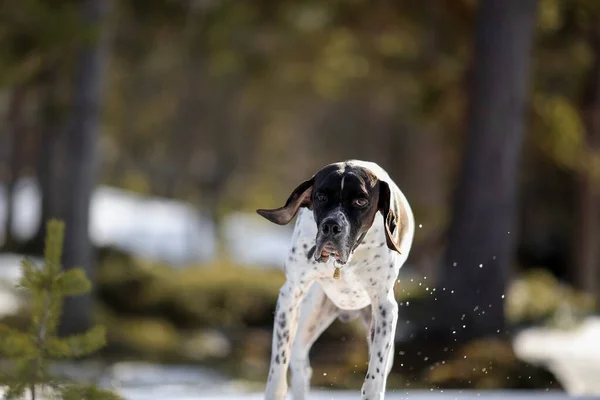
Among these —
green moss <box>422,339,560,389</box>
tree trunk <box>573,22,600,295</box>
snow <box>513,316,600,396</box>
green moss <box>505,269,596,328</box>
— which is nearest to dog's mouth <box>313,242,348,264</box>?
green moss <box>422,339,560,389</box>

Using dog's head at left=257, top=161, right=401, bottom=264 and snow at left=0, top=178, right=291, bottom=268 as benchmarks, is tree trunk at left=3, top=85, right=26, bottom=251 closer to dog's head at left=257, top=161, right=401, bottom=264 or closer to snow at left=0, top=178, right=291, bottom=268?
snow at left=0, top=178, right=291, bottom=268

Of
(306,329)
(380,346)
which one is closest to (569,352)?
(306,329)

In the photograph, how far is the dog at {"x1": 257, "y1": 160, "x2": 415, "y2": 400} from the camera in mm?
4734

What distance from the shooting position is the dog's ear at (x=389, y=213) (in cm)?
486

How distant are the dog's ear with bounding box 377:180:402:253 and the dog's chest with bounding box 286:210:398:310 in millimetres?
101

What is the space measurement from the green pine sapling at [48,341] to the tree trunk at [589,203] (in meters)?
14.5

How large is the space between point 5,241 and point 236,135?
11.5 meters

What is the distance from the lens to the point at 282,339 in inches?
205

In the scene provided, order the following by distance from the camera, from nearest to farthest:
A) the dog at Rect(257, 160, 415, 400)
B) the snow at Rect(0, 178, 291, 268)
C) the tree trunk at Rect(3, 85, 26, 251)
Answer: the dog at Rect(257, 160, 415, 400)
the tree trunk at Rect(3, 85, 26, 251)
the snow at Rect(0, 178, 291, 268)

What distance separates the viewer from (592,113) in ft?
62.7

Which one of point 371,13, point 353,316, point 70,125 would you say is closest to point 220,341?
point 70,125

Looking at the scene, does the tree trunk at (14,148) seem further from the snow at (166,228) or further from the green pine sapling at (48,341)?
the green pine sapling at (48,341)

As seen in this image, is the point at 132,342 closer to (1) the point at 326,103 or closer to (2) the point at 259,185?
(2) the point at 259,185

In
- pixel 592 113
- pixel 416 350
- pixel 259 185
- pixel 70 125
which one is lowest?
pixel 416 350
